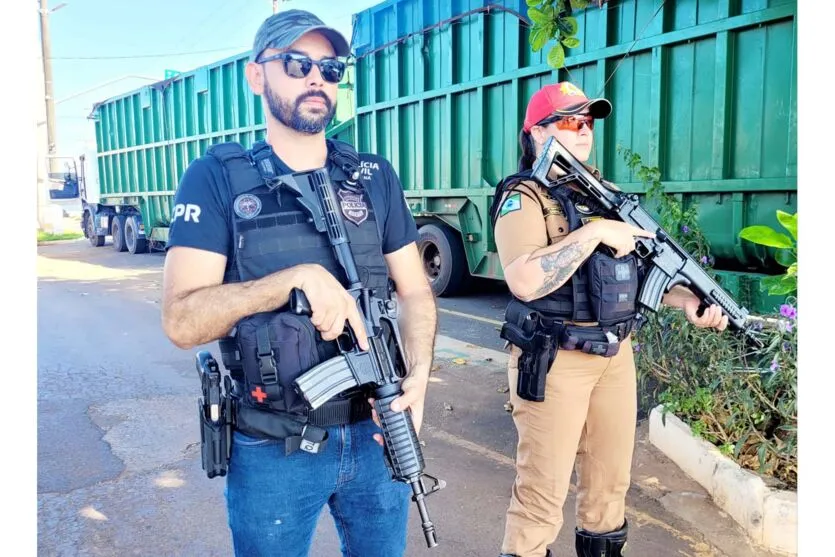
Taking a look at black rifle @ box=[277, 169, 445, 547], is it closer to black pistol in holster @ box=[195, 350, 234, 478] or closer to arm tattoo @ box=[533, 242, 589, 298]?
black pistol in holster @ box=[195, 350, 234, 478]

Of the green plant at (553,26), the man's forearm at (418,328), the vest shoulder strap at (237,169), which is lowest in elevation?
the man's forearm at (418,328)

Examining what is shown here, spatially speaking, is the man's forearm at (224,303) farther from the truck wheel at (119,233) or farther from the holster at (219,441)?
the truck wheel at (119,233)

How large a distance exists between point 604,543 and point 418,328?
1.11m

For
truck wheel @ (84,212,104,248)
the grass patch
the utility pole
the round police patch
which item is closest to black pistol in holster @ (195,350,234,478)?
the round police patch

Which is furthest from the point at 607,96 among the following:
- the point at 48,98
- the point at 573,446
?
the point at 48,98

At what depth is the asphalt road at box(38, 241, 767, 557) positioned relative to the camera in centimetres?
273

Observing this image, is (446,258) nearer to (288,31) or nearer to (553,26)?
(553,26)

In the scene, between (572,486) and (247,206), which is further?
(572,486)

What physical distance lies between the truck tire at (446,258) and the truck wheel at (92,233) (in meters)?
12.3

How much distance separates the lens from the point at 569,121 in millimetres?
2275

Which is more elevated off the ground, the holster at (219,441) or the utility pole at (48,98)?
the utility pole at (48,98)

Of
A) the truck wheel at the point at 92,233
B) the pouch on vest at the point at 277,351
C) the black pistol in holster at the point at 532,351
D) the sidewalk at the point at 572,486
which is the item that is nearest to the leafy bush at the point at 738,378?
the sidewalk at the point at 572,486

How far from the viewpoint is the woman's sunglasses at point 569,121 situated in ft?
7.43

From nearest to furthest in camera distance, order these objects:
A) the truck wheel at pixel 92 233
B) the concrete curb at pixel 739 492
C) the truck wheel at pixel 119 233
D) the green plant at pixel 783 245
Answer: the concrete curb at pixel 739 492
the green plant at pixel 783 245
the truck wheel at pixel 119 233
the truck wheel at pixel 92 233
